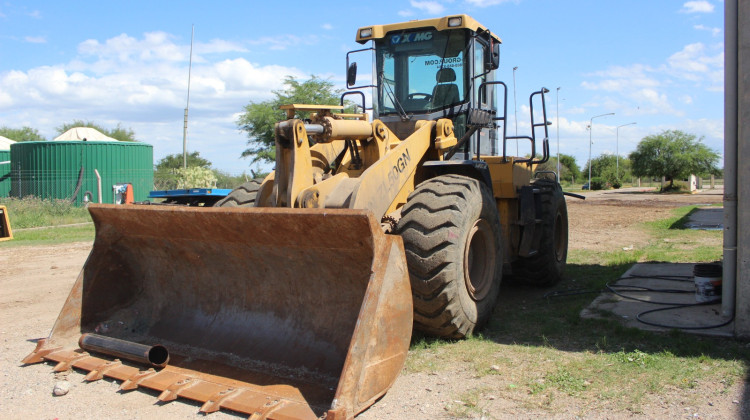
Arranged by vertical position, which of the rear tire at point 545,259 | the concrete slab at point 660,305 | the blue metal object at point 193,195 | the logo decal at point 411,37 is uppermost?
the logo decal at point 411,37

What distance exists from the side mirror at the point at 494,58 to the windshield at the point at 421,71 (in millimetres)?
338

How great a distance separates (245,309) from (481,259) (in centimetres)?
215

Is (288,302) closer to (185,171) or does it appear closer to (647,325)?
(647,325)

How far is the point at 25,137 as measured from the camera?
5053 cm

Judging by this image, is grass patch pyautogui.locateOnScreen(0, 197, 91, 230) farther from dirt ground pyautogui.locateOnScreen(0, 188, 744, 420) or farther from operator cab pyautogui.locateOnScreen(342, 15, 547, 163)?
operator cab pyautogui.locateOnScreen(342, 15, 547, 163)

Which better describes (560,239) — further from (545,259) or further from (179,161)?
(179,161)

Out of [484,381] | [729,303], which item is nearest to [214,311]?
[484,381]

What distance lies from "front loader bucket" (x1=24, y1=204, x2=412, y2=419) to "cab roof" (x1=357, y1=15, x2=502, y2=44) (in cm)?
338

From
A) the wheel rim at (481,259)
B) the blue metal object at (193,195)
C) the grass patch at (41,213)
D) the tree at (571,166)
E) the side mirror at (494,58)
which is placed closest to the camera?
the wheel rim at (481,259)

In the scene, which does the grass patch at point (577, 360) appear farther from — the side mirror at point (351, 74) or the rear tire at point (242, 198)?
the side mirror at point (351, 74)

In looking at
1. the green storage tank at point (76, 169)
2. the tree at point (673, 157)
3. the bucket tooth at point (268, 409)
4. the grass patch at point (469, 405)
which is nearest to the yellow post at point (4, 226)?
the green storage tank at point (76, 169)

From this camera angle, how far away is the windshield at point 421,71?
6.93 metres

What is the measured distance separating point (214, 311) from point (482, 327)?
2326 mm

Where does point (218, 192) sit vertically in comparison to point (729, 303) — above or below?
above
